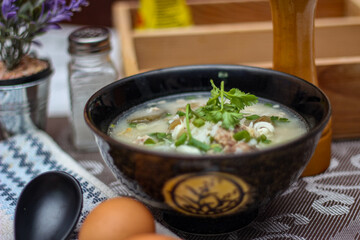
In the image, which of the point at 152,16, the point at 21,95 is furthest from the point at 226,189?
the point at 152,16

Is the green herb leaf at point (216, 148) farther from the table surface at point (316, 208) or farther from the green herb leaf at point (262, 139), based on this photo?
the table surface at point (316, 208)

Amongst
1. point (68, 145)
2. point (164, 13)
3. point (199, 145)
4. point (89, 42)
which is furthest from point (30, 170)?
point (164, 13)

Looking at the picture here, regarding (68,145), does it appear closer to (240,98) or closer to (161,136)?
(161,136)

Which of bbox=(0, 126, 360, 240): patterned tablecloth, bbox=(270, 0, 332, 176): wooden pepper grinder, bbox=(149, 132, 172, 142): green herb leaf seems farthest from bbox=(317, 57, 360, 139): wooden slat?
bbox=(149, 132, 172, 142): green herb leaf

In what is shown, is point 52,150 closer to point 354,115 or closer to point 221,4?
point 354,115

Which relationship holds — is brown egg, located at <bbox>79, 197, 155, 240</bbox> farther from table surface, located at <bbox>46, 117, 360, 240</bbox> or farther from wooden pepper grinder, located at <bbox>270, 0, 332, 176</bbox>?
wooden pepper grinder, located at <bbox>270, 0, 332, 176</bbox>
